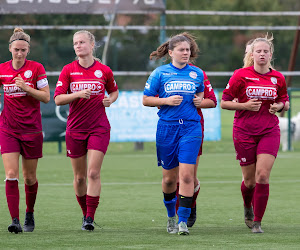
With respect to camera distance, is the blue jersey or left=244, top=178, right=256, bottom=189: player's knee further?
left=244, top=178, right=256, bottom=189: player's knee

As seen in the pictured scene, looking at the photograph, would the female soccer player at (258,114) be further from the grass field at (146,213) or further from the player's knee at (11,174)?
the player's knee at (11,174)

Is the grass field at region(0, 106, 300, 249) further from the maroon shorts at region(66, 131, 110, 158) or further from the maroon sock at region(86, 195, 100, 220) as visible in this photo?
the maroon shorts at region(66, 131, 110, 158)

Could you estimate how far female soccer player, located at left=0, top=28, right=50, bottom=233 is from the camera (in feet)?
27.0

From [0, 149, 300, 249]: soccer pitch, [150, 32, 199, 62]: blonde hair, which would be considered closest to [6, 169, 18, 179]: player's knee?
[0, 149, 300, 249]: soccer pitch

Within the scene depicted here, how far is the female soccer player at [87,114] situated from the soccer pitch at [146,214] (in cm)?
49

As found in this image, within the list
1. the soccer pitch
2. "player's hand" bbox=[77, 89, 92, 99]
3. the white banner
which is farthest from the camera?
the white banner

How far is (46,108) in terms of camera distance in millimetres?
18484

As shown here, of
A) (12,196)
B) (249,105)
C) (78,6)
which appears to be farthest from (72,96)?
(78,6)

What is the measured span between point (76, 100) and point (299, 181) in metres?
5.93

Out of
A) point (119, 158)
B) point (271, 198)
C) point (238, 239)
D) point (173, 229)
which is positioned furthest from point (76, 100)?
point (119, 158)

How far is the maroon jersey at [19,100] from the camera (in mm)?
8266

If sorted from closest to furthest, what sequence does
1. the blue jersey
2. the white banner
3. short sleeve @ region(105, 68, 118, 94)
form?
the blue jersey < short sleeve @ region(105, 68, 118, 94) < the white banner

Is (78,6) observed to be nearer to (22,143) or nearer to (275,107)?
(22,143)

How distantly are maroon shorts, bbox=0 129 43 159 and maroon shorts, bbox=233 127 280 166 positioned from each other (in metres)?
2.02
